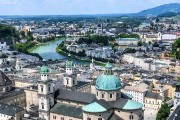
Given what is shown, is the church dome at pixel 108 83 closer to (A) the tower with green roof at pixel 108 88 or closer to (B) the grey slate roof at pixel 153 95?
(A) the tower with green roof at pixel 108 88

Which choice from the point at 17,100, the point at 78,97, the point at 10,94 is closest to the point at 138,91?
the point at 78,97

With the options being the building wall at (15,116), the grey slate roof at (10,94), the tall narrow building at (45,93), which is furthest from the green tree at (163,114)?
the grey slate roof at (10,94)

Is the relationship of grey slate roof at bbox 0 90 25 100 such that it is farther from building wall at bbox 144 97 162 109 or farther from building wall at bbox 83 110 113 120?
building wall at bbox 144 97 162 109

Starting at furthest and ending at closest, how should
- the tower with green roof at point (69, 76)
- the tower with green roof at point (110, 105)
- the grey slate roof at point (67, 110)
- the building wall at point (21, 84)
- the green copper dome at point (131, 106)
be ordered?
the building wall at point (21, 84)
the tower with green roof at point (69, 76)
the grey slate roof at point (67, 110)
the green copper dome at point (131, 106)
the tower with green roof at point (110, 105)

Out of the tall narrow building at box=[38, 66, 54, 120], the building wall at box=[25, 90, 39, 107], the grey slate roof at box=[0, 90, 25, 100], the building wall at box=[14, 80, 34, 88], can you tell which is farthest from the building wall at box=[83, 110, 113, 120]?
the building wall at box=[14, 80, 34, 88]

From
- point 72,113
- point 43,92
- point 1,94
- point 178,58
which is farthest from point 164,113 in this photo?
point 178,58
